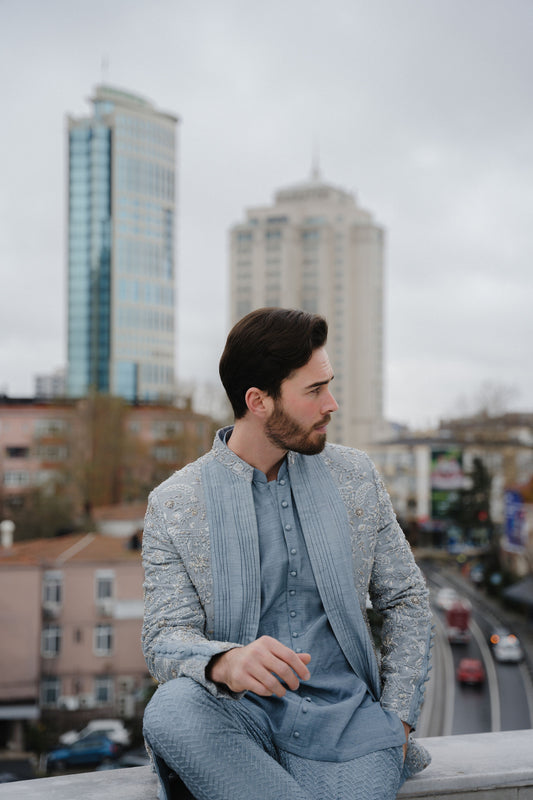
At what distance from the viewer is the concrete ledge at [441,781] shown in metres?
1.41

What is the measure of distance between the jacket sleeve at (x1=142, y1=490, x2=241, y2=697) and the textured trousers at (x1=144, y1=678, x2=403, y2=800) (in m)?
0.05

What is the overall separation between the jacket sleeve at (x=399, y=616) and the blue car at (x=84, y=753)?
17.7 metres

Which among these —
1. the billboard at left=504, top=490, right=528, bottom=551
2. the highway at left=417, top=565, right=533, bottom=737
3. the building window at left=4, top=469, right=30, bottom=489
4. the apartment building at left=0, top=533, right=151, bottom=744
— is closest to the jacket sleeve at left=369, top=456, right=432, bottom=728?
the highway at left=417, top=565, right=533, bottom=737

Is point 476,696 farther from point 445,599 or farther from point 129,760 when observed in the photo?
point 129,760

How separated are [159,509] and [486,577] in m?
29.2

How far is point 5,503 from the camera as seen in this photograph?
32969 millimetres

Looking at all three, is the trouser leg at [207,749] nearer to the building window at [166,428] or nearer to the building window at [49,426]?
the building window at [166,428]

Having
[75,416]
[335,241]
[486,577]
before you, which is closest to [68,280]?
[335,241]

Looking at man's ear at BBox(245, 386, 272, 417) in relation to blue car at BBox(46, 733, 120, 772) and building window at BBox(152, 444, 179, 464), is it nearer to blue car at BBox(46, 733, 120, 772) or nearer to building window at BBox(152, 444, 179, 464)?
blue car at BBox(46, 733, 120, 772)

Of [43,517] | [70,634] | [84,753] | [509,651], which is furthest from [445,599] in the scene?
[43,517]

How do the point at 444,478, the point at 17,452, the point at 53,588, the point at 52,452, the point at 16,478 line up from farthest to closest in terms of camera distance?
the point at 444,478 → the point at 16,478 → the point at 17,452 → the point at 52,452 → the point at 53,588

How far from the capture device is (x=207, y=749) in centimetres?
115

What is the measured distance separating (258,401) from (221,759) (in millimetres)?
546

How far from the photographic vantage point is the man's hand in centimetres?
105
